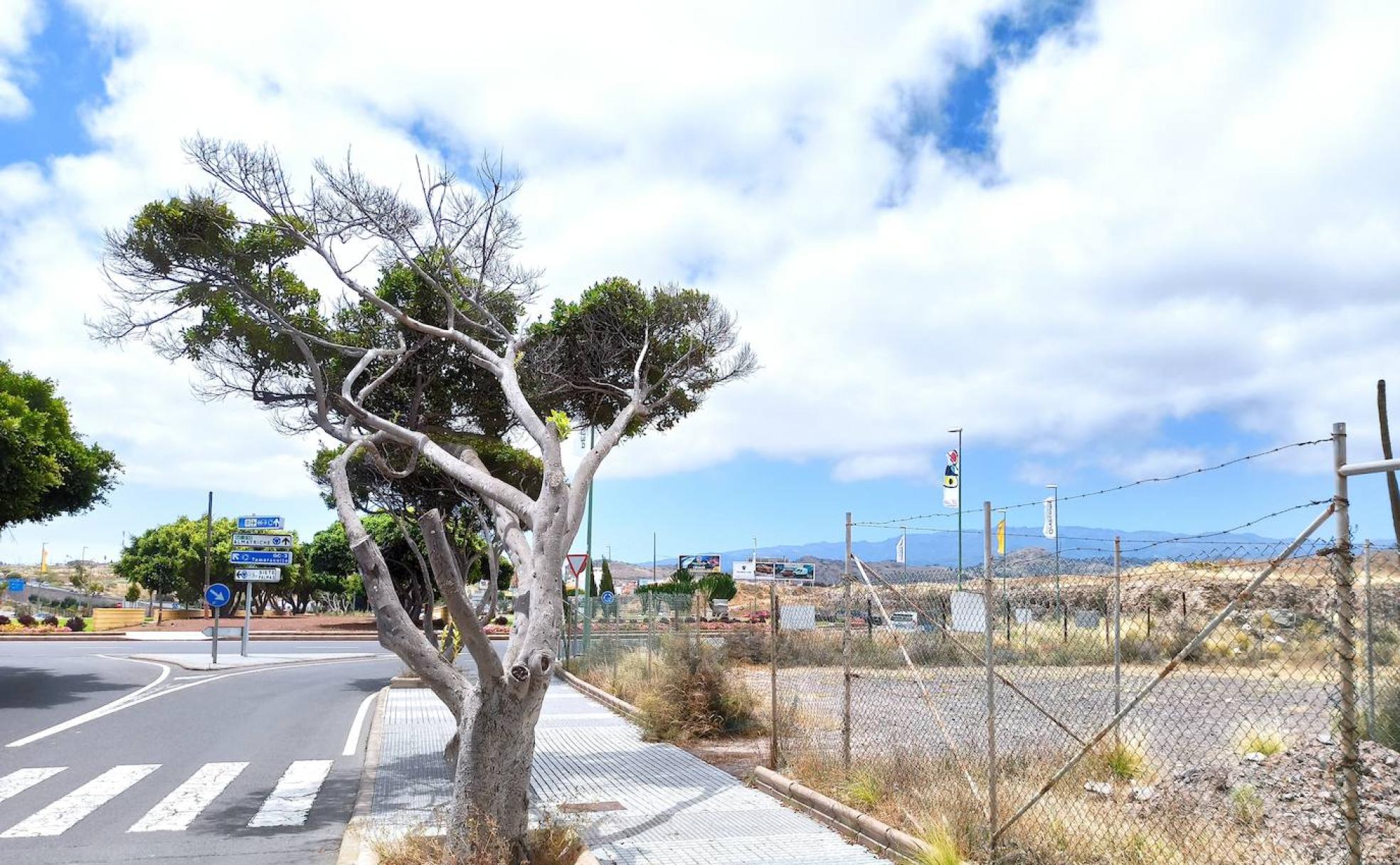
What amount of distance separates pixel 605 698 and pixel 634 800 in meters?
9.19

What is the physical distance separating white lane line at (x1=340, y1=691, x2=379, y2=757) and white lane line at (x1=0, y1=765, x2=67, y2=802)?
10.9 feet

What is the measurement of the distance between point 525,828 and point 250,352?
7660 millimetres

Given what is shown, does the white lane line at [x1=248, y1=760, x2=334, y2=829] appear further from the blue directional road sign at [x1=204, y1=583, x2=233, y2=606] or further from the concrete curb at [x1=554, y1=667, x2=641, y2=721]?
the blue directional road sign at [x1=204, y1=583, x2=233, y2=606]

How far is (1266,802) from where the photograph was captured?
7656mm

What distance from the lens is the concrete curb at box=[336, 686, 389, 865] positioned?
Answer: 8.28 metres

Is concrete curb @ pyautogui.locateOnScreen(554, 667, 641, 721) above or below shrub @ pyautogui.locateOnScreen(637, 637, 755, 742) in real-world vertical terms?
below

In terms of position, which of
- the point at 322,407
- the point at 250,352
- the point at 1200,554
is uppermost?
the point at 250,352

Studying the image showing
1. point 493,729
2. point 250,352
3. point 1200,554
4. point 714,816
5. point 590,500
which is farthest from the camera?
point 590,500

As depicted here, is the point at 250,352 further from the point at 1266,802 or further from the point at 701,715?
the point at 1266,802

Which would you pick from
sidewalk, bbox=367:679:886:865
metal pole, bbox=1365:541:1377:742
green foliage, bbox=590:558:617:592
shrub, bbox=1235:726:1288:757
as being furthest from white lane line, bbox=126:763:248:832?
green foliage, bbox=590:558:617:592

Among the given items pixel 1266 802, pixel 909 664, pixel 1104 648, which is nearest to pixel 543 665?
pixel 909 664

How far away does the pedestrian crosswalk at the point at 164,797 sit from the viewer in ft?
31.9

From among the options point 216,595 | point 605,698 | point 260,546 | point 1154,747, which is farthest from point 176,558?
point 1154,747

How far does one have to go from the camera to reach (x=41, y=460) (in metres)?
20.7
